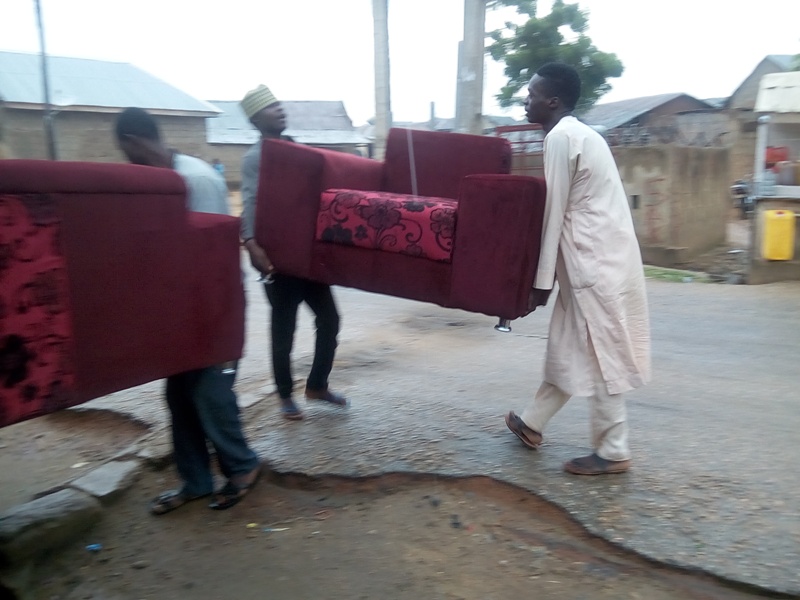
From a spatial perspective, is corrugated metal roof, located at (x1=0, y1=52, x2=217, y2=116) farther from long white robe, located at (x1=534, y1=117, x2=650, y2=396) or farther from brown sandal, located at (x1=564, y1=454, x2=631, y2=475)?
brown sandal, located at (x1=564, y1=454, x2=631, y2=475)

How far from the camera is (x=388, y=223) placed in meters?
3.01

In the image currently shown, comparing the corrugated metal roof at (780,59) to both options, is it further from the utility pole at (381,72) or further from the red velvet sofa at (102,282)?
the red velvet sofa at (102,282)

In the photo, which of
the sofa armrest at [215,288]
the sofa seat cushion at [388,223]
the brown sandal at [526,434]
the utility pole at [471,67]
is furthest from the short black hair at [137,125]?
the utility pole at [471,67]

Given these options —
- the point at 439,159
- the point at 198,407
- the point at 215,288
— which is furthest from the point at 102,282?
the point at 439,159

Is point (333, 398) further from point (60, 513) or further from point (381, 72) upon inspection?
point (381, 72)

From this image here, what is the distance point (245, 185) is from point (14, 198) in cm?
152

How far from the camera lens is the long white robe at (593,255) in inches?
107

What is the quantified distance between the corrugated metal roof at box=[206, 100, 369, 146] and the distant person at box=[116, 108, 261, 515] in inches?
751

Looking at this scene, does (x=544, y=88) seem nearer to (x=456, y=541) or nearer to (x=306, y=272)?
(x=306, y=272)

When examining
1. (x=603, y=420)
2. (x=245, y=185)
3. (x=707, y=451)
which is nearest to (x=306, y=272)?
(x=245, y=185)

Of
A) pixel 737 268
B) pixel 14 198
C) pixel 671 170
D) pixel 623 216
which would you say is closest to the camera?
pixel 14 198

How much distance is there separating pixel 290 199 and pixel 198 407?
0.99m

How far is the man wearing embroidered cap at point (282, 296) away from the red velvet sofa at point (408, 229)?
0.41 feet

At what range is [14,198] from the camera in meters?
1.91
